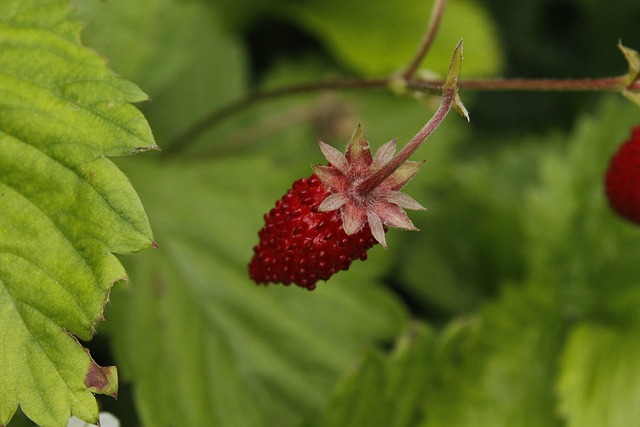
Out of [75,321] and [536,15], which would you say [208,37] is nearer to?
[536,15]

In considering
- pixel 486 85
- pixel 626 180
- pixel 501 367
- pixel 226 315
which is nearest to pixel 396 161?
pixel 486 85

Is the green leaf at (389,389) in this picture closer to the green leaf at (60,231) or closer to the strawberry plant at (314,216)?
the strawberry plant at (314,216)

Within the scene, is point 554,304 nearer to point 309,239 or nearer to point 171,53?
point 309,239

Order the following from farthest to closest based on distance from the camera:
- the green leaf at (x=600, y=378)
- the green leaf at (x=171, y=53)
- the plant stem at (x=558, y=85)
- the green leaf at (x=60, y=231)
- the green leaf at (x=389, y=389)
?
the green leaf at (x=600, y=378)
the green leaf at (x=171, y=53)
the green leaf at (x=389, y=389)
the plant stem at (x=558, y=85)
the green leaf at (x=60, y=231)

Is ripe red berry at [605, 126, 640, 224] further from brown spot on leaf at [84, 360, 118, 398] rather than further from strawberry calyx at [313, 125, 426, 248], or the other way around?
brown spot on leaf at [84, 360, 118, 398]

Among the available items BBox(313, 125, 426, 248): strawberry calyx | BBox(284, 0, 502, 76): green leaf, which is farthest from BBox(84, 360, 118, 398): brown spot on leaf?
BBox(284, 0, 502, 76): green leaf

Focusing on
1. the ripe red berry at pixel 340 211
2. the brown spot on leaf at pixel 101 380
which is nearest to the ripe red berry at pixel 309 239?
the ripe red berry at pixel 340 211
